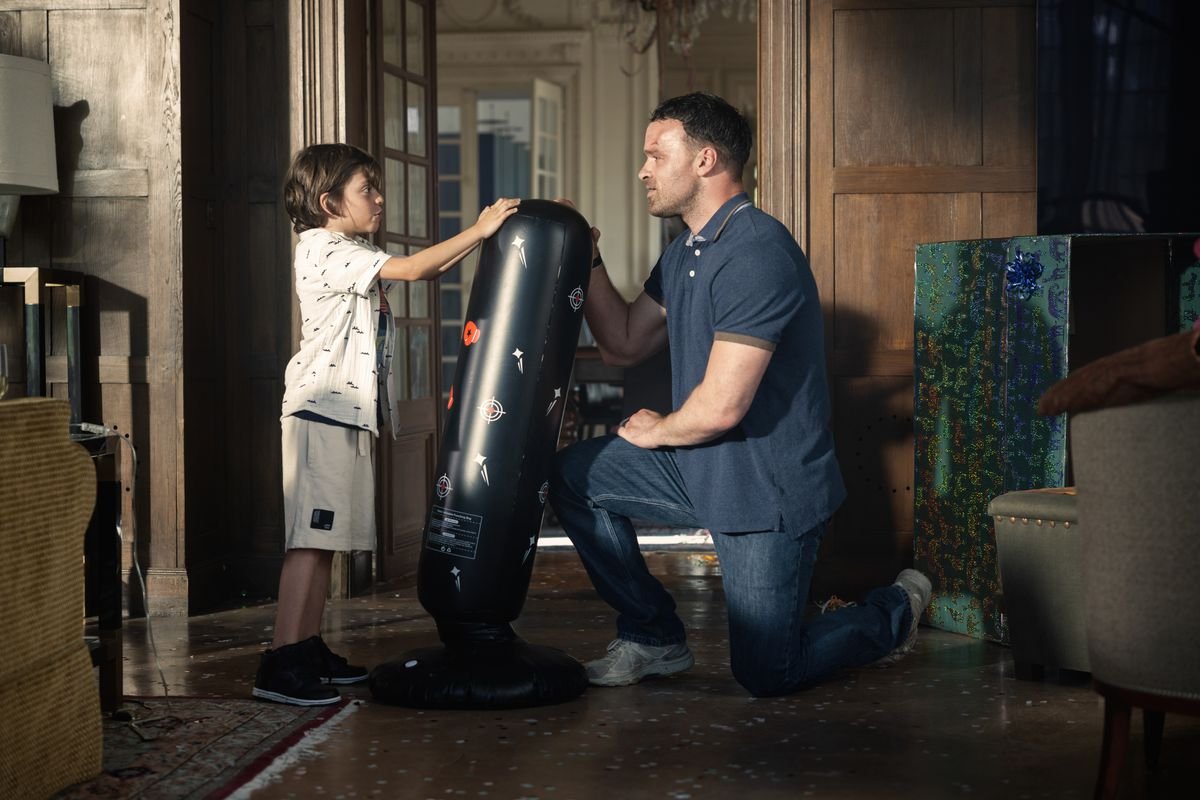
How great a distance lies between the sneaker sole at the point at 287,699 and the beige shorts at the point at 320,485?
0.30 metres

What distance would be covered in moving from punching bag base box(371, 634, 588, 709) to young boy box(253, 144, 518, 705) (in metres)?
0.15

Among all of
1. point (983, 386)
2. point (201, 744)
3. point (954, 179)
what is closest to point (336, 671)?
point (201, 744)

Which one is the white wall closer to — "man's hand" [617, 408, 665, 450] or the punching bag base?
"man's hand" [617, 408, 665, 450]

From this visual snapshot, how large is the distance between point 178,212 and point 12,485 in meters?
2.04

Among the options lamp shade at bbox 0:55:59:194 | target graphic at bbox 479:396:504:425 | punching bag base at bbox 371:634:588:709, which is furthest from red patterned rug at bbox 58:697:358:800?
lamp shade at bbox 0:55:59:194

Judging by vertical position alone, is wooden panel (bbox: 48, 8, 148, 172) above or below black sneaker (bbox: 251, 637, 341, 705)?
above

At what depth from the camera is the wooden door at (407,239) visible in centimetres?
438

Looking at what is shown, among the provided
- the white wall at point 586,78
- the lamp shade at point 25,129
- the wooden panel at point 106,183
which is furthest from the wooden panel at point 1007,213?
the white wall at point 586,78

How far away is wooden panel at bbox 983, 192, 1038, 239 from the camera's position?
3.96m

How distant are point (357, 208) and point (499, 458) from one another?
65 cm

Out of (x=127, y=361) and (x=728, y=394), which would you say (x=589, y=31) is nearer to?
(x=127, y=361)

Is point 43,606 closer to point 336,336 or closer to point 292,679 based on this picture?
point 292,679

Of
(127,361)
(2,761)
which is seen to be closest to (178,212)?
(127,361)

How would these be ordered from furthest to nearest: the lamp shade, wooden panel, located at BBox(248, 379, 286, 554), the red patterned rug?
wooden panel, located at BBox(248, 379, 286, 554), the lamp shade, the red patterned rug
